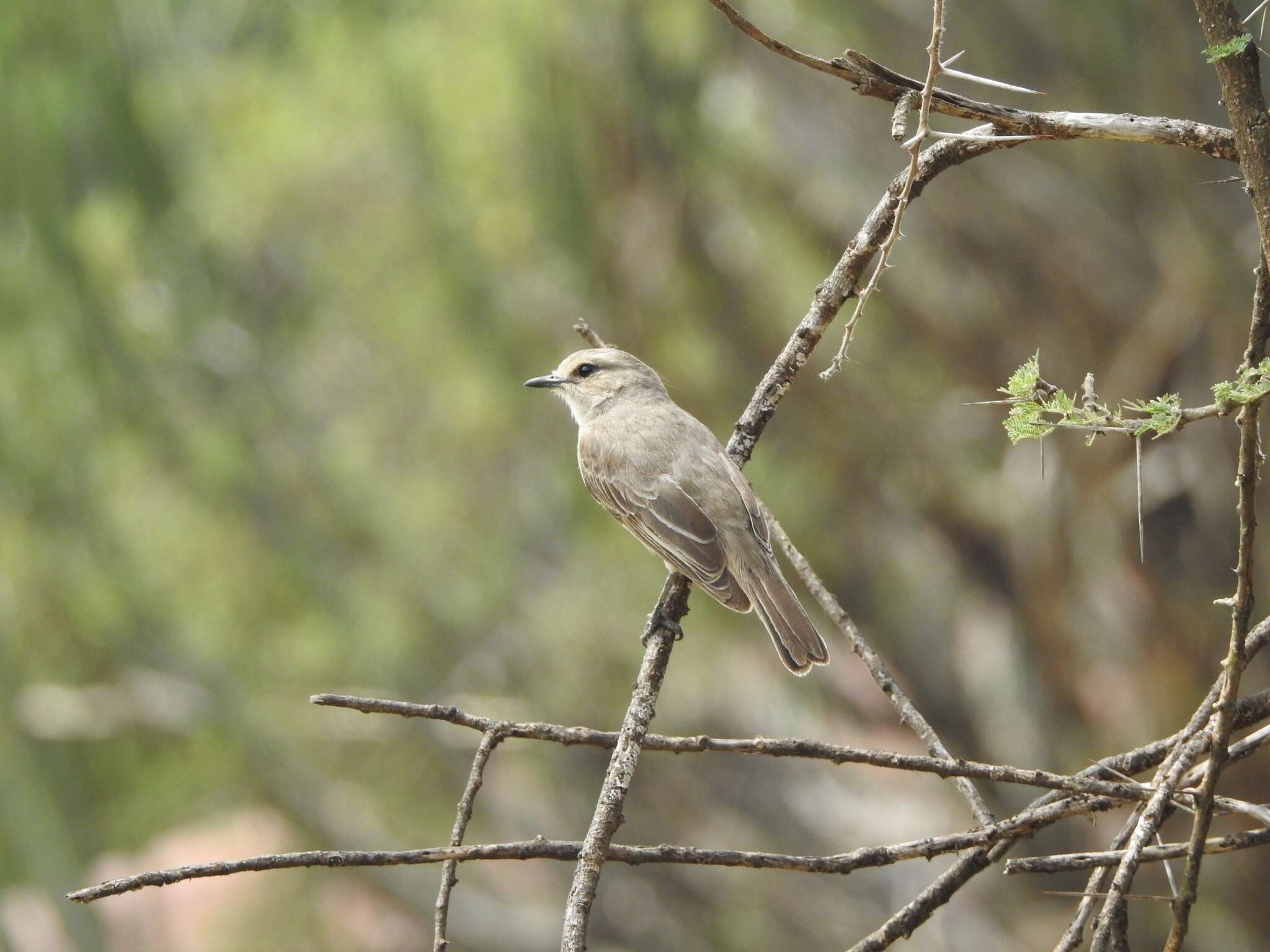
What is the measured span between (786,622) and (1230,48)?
2733 mm

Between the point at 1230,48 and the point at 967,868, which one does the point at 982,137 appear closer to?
the point at 1230,48

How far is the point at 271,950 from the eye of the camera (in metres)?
8.77

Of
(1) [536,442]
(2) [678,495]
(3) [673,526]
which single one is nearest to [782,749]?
(3) [673,526]

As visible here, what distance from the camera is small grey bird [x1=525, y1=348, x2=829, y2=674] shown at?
410cm

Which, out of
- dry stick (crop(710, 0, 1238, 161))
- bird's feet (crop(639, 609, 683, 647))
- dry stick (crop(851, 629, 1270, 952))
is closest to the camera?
dry stick (crop(710, 0, 1238, 161))

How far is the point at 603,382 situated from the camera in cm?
529

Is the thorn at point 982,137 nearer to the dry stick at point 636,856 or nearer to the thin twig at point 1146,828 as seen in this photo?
the thin twig at point 1146,828

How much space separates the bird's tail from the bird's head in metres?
1.14

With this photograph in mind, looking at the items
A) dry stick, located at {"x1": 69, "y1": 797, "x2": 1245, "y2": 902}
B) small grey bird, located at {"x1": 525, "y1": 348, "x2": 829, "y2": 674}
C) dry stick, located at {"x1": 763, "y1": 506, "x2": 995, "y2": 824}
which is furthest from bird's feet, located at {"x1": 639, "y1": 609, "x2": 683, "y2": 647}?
dry stick, located at {"x1": 69, "y1": 797, "x2": 1245, "y2": 902}

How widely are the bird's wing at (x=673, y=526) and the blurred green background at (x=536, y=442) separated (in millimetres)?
2560

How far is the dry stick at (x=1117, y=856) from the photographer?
1728 millimetres

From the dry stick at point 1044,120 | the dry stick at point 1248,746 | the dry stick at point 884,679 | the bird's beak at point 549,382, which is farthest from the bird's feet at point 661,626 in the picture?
the bird's beak at point 549,382

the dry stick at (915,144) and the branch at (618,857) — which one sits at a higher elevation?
the dry stick at (915,144)

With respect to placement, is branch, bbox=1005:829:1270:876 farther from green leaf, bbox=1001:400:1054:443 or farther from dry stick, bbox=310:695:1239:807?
green leaf, bbox=1001:400:1054:443
